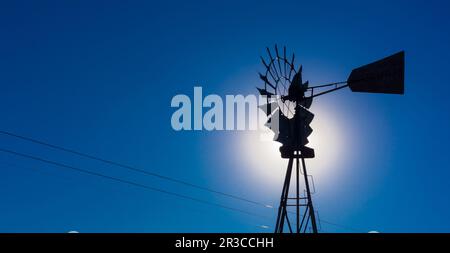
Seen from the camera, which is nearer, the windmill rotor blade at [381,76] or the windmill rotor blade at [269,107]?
the windmill rotor blade at [381,76]

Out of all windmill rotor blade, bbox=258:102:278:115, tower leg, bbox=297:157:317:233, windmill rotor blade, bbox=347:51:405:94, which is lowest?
tower leg, bbox=297:157:317:233

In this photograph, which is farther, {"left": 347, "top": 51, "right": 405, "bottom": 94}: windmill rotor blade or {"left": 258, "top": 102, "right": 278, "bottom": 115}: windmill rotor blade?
{"left": 258, "top": 102, "right": 278, "bottom": 115}: windmill rotor blade

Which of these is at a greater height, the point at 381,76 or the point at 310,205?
the point at 381,76

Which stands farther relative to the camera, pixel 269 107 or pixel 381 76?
pixel 269 107

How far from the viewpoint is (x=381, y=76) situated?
17.1m

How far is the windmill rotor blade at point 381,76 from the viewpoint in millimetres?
16688

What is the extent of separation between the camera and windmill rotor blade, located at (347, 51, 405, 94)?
54.7 ft

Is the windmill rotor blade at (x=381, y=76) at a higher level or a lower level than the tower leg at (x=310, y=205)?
higher

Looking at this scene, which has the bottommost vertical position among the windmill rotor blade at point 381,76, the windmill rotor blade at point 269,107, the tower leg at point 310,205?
the tower leg at point 310,205

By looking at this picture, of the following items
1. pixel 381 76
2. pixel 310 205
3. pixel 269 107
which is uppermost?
pixel 381 76

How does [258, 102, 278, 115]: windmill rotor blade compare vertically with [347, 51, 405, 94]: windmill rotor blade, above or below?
below

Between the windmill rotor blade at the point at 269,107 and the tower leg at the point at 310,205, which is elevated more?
the windmill rotor blade at the point at 269,107
